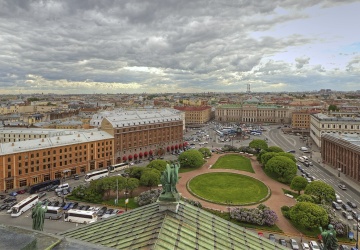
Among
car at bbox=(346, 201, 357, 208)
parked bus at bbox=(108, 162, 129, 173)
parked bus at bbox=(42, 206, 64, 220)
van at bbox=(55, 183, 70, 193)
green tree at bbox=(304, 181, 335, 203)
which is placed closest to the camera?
parked bus at bbox=(42, 206, 64, 220)

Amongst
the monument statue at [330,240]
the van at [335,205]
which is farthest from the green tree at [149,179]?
the monument statue at [330,240]

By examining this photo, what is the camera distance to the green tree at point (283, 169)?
76625mm

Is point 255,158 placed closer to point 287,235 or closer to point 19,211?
point 287,235

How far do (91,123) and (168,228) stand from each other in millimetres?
120991

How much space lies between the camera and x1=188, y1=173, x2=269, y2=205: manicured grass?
216ft

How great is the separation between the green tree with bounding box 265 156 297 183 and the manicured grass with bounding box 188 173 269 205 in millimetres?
5308

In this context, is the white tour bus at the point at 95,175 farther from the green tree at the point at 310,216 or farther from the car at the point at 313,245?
the car at the point at 313,245

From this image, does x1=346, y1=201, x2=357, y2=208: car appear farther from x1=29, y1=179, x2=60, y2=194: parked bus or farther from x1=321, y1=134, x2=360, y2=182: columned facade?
x1=29, y1=179, x2=60, y2=194: parked bus

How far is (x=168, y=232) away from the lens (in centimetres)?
1576

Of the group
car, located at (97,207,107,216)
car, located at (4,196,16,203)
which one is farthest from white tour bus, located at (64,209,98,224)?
car, located at (4,196,16,203)

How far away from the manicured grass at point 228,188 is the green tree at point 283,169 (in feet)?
17.4

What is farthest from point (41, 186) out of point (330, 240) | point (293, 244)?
point (330, 240)

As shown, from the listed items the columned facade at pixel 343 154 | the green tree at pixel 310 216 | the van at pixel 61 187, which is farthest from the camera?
the columned facade at pixel 343 154

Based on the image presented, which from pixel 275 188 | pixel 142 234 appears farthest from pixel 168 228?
pixel 275 188
